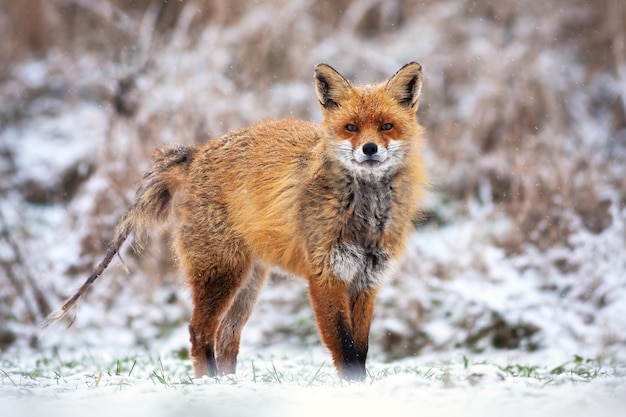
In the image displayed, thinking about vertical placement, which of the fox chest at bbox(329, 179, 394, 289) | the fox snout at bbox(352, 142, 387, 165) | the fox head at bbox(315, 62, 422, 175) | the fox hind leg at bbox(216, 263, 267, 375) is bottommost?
the fox hind leg at bbox(216, 263, 267, 375)

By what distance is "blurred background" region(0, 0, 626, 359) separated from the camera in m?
9.48

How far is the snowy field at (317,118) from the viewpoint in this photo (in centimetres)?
909

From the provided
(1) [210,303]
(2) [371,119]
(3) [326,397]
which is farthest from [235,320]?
(3) [326,397]

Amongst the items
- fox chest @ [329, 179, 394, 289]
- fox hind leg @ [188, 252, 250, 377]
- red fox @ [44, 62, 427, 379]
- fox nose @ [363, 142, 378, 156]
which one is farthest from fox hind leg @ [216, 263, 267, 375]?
fox nose @ [363, 142, 378, 156]

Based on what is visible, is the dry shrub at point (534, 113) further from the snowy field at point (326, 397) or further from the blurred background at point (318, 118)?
the snowy field at point (326, 397)

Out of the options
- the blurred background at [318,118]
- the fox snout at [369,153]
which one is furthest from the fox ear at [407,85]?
the blurred background at [318,118]

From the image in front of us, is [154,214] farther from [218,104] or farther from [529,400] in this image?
[218,104]

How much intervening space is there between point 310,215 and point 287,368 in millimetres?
1840

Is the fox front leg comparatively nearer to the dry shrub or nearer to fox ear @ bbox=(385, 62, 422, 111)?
fox ear @ bbox=(385, 62, 422, 111)

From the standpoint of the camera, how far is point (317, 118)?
1251 centimetres

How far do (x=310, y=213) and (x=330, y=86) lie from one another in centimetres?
103

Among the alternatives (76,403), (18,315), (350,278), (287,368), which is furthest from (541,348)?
(18,315)

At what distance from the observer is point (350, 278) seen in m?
5.34

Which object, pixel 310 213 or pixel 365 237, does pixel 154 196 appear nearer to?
pixel 310 213
